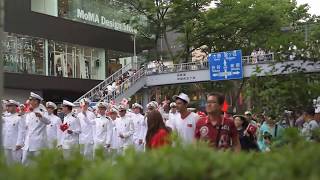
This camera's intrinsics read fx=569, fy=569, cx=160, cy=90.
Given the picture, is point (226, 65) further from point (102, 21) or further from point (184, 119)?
point (184, 119)

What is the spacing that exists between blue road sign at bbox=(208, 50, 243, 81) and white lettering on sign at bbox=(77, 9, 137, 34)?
8.76 meters

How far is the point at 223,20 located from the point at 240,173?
28731 mm

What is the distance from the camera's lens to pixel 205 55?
112ft

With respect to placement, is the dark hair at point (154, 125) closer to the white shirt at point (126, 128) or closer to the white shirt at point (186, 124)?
the white shirt at point (186, 124)

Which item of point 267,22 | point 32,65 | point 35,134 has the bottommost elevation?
point 35,134

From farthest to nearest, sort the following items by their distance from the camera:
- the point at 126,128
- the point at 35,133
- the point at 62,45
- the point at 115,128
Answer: the point at 62,45 → the point at 115,128 → the point at 126,128 → the point at 35,133

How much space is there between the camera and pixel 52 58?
113 ft

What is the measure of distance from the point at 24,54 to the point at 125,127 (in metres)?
17.8

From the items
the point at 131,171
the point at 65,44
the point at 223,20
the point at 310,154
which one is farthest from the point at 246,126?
the point at 65,44

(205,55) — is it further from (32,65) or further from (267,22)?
(32,65)

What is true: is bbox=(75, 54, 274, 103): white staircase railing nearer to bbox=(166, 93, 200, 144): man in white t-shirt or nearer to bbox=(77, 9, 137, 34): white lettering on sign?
bbox=(77, 9, 137, 34): white lettering on sign

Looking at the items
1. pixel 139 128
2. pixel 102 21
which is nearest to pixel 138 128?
pixel 139 128

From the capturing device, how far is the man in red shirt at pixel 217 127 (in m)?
6.67

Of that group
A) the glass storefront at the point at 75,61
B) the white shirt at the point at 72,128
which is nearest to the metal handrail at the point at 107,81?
the glass storefront at the point at 75,61
